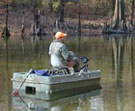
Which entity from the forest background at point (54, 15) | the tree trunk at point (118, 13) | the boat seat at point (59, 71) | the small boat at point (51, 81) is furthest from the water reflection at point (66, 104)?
the tree trunk at point (118, 13)

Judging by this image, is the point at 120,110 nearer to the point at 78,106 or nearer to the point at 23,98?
the point at 78,106

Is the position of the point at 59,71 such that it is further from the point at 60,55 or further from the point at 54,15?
the point at 54,15

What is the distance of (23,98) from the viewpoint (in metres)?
13.8

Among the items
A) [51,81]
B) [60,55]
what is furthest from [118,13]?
[51,81]

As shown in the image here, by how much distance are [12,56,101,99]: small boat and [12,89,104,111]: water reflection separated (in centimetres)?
67

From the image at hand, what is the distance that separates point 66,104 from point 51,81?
133cm

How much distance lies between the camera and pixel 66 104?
42.6 ft

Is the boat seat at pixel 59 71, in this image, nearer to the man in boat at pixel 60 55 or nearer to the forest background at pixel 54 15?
the man in boat at pixel 60 55

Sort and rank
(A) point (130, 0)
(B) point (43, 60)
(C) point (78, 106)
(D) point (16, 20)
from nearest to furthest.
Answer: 1. (C) point (78, 106)
2. (B) point (43, 60)
3. (D) point (16, 20)
4. (A) point (130, 0)

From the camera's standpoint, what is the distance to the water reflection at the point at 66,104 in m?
12.3

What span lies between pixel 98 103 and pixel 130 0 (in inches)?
2179

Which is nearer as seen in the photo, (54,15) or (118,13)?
(118,13)

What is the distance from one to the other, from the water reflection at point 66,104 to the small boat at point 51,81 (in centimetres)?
67

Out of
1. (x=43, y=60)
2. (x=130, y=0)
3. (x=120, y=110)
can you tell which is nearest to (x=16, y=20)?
(x=130, y=0)
